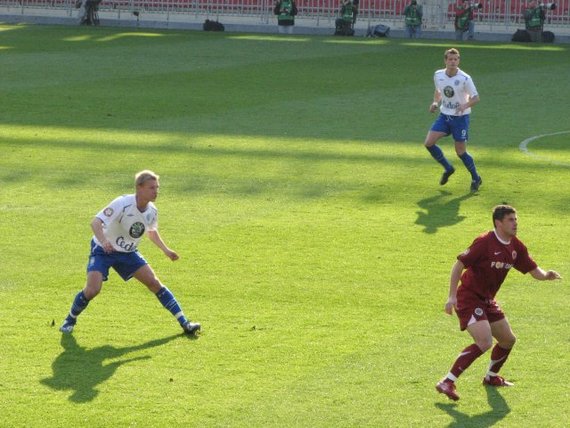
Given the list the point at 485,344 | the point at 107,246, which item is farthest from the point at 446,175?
the point at 485,344

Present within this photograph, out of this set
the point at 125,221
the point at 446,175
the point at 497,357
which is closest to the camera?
the point at 497,357

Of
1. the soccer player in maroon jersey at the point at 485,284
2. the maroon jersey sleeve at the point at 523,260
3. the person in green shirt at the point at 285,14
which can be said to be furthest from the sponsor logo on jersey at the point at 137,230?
the person in green shirt at the point at 285,14

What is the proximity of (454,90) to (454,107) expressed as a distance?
329 millimetres

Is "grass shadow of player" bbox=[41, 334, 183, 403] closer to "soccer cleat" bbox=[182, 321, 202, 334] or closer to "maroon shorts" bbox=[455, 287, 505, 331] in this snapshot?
"soccer cleat" bbox=[182, 321, 202, 334]

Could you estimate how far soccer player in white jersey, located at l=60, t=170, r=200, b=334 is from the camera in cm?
1144

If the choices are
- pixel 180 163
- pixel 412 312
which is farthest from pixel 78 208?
pixel 412 312

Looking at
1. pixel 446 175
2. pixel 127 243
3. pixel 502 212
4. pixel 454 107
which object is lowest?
pixel 446 175

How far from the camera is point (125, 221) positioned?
11.6 metres

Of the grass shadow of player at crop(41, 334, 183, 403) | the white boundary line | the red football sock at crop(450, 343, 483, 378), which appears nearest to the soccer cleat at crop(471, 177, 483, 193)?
the white boundary line

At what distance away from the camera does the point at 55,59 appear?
38531 millimetres

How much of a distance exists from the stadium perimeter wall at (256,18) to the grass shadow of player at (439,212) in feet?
107

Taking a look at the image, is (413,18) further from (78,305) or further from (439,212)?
(78,305)

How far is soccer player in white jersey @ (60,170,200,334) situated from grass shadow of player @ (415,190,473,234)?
578 cm

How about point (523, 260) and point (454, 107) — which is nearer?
point (523, 260)
